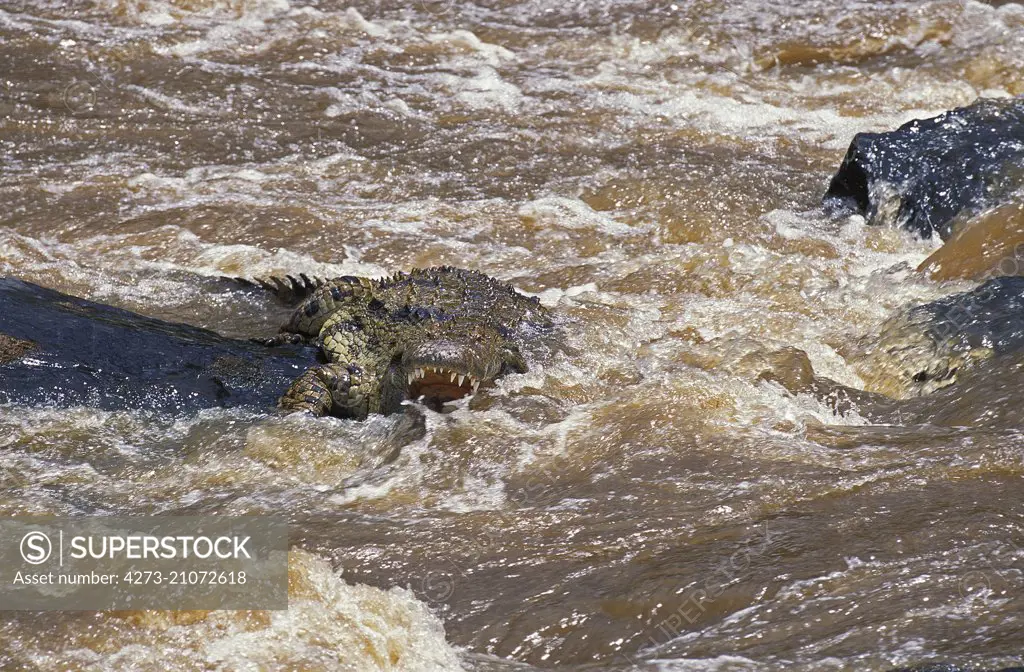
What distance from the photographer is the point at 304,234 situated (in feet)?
21.6

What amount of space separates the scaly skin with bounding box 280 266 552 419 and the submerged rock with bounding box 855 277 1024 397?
1567mm

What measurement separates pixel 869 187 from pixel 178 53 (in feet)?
18.5

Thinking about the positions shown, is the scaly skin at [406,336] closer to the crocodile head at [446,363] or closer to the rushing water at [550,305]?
the crocodile head at [446,363]

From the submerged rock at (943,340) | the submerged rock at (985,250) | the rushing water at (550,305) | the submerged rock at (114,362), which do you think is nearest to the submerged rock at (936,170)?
the rushing water at (550,305)

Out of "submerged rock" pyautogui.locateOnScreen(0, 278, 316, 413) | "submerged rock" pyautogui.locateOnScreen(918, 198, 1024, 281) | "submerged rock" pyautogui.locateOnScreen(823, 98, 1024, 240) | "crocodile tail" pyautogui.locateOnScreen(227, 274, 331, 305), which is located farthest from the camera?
"submerged rock" pyautogui.locateOnScreen(823, 98, 1024, 240)

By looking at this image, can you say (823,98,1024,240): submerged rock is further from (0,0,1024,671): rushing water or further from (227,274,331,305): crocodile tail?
(227,274,331,305): crocodile tail

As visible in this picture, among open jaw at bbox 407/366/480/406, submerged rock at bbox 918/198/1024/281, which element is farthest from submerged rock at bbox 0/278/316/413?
submerged rock at bbox 918/198/1024/281

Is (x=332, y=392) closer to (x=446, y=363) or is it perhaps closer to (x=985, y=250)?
(x=446, y=363)

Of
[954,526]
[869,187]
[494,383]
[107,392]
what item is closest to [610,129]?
[869,187]

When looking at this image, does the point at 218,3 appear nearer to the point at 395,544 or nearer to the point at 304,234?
the point at 304,234

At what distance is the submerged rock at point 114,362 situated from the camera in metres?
4.14

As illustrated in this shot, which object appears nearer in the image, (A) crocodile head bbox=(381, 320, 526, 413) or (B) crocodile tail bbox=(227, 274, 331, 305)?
(A) crocodile head bbox=(381, 320, 526, 413)

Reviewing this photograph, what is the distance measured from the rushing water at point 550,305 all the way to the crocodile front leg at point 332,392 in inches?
6.6

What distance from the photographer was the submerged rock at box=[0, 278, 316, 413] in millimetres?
4141
